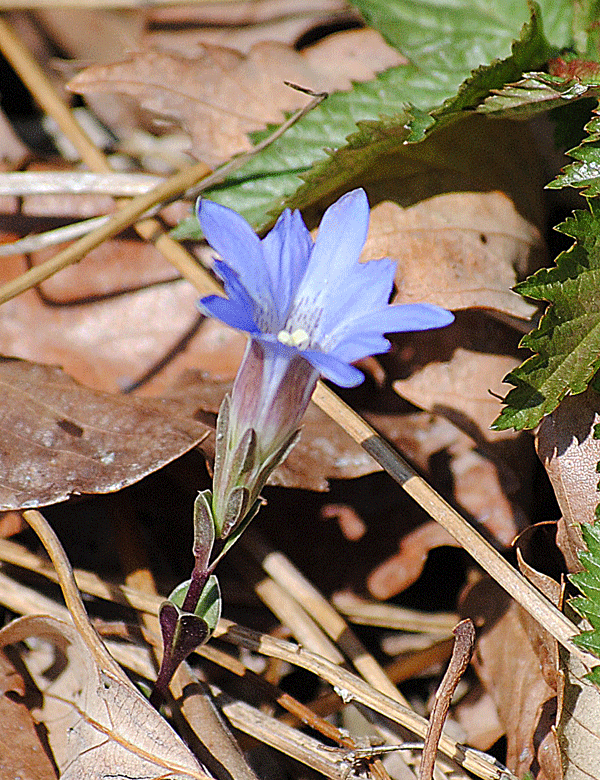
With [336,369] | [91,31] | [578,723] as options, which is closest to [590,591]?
[578,723]

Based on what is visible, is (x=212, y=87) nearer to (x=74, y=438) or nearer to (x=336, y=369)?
(x=74, y=438)

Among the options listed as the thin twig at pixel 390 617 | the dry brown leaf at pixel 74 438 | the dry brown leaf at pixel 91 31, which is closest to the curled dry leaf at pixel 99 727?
the dry brown leaf at pixel 74 438

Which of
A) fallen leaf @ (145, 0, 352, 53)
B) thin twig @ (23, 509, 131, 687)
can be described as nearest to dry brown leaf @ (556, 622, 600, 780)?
thin twig @ (23, 509, 131, 687)

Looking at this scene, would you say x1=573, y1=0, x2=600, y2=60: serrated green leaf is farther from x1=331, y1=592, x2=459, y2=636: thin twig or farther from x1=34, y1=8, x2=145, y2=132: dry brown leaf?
x1=34, y1=8, x2=145, y2=132: dry brown leaf

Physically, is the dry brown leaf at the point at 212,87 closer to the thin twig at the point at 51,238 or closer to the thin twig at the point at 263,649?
the thin twig at the point at 51,238

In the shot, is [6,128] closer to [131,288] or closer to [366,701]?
[131,288]

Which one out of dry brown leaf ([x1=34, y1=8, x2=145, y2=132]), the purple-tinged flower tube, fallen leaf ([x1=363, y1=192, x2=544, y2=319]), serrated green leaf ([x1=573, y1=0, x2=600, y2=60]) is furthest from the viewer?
dry brown leaf ([x1=34, y1=8, x2=145, y2=132])
